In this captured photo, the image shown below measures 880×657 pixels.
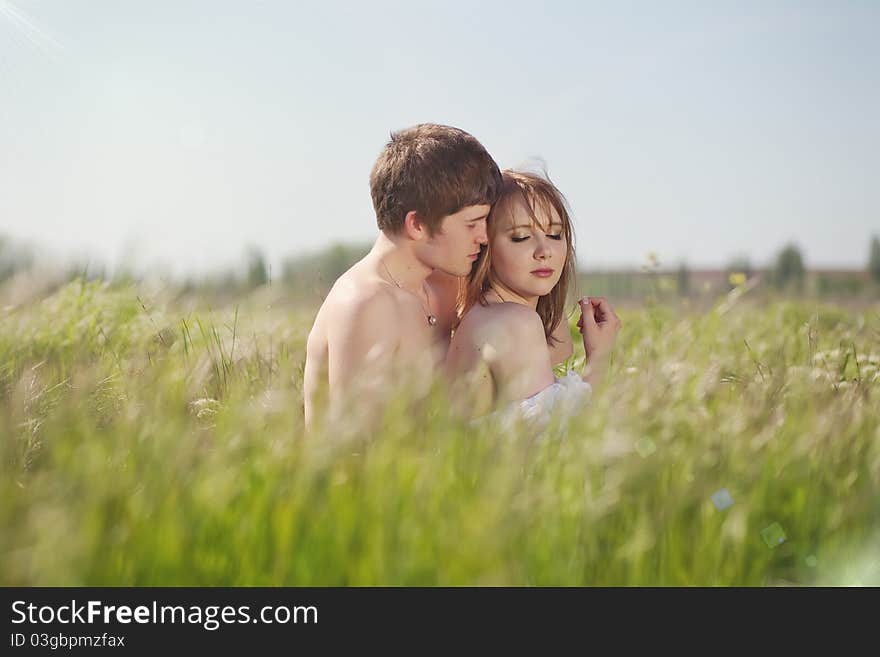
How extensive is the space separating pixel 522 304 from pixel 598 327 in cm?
44

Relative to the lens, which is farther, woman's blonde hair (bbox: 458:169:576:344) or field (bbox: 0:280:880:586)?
woman's blonde hair (bbox: 458:169:576:344)

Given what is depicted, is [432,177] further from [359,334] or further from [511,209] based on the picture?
[359,334]

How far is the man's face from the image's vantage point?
2904mm

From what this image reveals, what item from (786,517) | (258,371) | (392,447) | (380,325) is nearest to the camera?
(392,447)

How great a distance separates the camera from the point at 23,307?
3.76 metres

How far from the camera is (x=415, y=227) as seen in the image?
9.62 ft

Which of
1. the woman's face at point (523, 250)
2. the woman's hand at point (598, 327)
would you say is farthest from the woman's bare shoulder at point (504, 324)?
the woman's hand at point (598, 327)

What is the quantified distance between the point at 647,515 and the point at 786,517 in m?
0.35

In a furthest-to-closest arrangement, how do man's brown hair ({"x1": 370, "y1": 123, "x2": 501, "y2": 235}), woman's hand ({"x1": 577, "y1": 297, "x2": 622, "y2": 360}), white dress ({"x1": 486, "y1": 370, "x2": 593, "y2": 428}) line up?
woman's hand ({"x1": 577, "y1": 297, "x2": 622, "y2": 360}) → man's brown hair ({"x1": 370, "y1": 123, "x2": 501, "y2": 235}) → white dress ({"x1": 486, "y1": 370, "x2": 593, "y2": 428})

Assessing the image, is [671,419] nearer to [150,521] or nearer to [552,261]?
[150,521]

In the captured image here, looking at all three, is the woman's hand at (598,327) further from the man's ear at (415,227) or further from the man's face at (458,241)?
the man's ear at (415,227)

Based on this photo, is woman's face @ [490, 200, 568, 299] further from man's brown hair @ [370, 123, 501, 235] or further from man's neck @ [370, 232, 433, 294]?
man's neck @ [370, 232, 433, 294]

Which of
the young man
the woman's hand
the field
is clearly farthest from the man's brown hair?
the field
